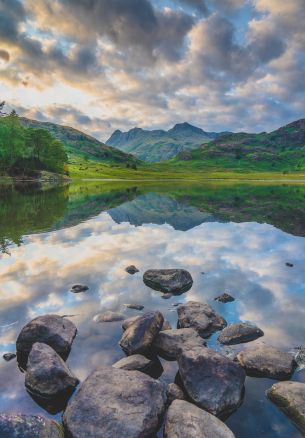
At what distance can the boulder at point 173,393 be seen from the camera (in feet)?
35.0

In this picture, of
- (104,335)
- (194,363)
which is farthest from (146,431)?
(104,335)

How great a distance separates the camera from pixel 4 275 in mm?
22391

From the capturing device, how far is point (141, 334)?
13.5 metres

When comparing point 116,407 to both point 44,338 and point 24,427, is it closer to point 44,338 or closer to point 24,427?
point 24,427

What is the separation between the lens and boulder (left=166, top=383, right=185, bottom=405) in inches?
420

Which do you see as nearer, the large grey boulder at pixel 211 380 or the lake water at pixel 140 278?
the large grey boulder at pixel 211 380

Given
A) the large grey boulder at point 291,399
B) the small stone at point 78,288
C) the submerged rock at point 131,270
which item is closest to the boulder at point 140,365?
the large grey boulder at point 291,399

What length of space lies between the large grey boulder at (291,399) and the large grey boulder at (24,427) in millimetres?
7019

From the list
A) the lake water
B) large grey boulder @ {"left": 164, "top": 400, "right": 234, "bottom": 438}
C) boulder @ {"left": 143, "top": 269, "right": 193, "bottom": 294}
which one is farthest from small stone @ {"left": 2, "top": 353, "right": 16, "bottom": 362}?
boulder @ {"left": 143, "top": 269, "right": 193, "bottom": 294}

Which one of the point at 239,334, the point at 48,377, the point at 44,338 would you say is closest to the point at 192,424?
the point at 48,377

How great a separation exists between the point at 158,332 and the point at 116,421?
17.7ft

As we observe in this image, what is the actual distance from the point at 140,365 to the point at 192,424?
3.69 meters

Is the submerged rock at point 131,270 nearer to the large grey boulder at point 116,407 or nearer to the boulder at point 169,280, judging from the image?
the boulder at point 169,280

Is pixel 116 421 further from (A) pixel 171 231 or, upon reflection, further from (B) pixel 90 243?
(A) pixel 171 231
